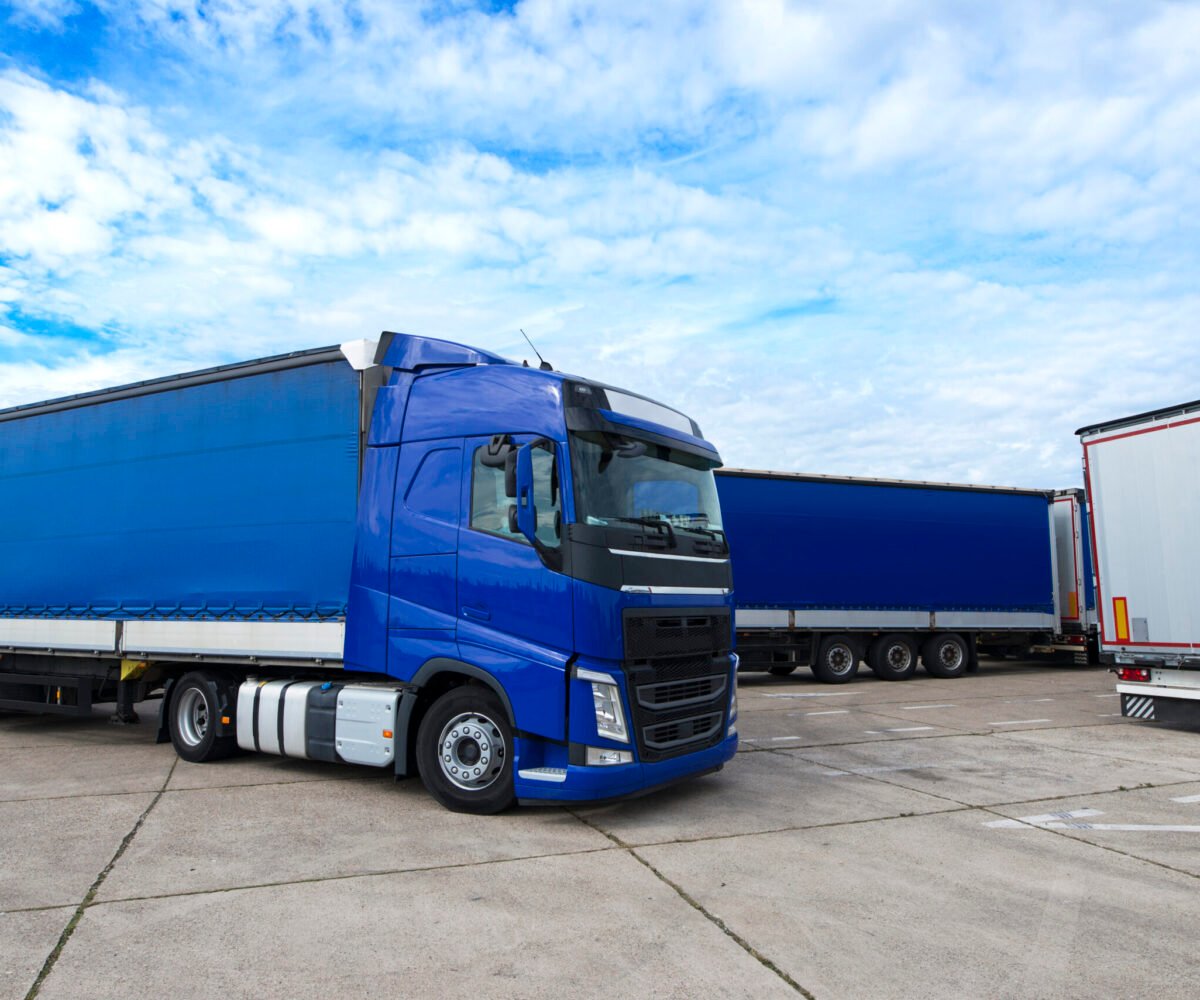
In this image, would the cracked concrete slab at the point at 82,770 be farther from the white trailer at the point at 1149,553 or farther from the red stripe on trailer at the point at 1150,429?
the red stripe on trailer at the point at 1150,429

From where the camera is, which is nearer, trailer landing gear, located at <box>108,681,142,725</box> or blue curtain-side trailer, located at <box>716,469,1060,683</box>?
trailer landing gear, located at <box>108,681,142,725</box>

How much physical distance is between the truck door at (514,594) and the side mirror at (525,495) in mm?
58

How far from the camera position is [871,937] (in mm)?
4180

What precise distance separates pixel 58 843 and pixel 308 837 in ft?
4.98

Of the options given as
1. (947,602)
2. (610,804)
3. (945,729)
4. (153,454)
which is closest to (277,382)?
(153,454)

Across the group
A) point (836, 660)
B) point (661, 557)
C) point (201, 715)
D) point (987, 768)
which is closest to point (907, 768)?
point (987, 768)

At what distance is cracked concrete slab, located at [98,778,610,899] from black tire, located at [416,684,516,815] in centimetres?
15

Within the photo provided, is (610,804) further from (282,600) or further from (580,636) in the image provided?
(282,600)

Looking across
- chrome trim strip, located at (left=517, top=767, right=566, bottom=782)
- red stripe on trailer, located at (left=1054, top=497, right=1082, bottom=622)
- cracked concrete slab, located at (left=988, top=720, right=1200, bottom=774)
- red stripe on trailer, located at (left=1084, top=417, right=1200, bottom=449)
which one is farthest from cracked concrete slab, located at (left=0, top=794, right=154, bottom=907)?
red stripe on trailer, located at (left=1054, top=497, right=1082, bottom=622)

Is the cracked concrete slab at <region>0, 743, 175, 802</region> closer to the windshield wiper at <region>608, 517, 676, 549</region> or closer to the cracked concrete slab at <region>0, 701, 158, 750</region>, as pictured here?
the cracked concrete slab at <region>0, 701, 158, 750</region>

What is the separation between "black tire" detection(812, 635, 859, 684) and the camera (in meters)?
16.2

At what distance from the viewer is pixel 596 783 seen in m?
5.77

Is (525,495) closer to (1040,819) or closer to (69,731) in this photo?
(1040,819)

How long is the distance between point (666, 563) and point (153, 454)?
195 inches
